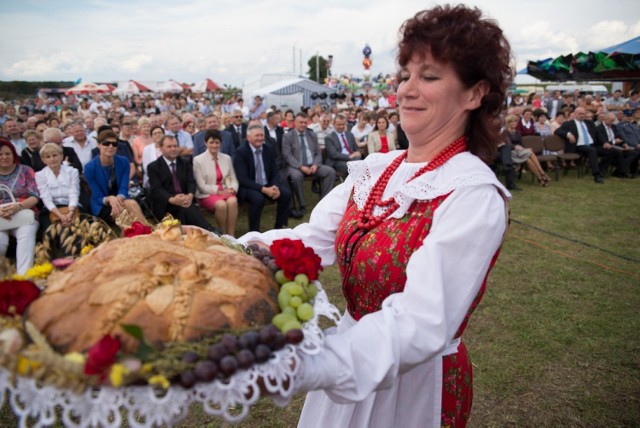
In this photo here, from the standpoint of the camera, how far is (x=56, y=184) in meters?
6.37

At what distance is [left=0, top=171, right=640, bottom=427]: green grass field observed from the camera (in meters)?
3.22

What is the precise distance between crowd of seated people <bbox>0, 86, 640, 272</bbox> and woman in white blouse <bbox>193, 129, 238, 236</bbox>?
0.05 feet

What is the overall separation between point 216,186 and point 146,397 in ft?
21.8

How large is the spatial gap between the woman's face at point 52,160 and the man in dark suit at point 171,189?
1.23m

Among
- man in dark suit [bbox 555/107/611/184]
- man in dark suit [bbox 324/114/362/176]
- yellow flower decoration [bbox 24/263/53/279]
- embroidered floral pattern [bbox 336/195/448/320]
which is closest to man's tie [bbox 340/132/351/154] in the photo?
man in dark suit [bbox 324/114/362/176]

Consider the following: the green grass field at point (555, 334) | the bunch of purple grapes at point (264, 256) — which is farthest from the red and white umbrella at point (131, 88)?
the bunch of purple grapes at point (264, 256)

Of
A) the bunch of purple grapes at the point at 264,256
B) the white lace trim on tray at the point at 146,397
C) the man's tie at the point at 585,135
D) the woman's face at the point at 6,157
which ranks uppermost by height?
the bunch of purple grapes at the point at 264,256

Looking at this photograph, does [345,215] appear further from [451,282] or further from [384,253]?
[451,282]

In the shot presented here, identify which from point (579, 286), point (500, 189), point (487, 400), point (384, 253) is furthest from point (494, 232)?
point (579, 286)

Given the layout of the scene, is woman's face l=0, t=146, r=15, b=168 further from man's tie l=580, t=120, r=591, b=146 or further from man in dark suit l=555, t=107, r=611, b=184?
man's tie l=580, t=120, r=591, b=146

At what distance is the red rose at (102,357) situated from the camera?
0.99 meters

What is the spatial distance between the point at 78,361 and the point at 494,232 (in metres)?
1.20

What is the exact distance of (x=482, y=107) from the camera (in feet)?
5.59

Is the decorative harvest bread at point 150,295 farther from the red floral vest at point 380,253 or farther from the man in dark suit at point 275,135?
the man in dark suit at point 275,135
